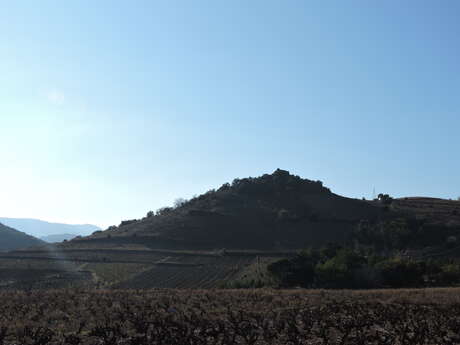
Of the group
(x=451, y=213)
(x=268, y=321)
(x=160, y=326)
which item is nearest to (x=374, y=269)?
(x=268, y=321)

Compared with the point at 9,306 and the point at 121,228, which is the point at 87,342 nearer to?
the point at 9,306

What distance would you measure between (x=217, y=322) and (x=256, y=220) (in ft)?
301

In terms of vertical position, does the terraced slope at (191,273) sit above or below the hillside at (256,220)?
below

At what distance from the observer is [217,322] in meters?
20.6

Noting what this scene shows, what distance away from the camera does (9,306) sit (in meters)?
27.8

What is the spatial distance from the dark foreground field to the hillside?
222ft

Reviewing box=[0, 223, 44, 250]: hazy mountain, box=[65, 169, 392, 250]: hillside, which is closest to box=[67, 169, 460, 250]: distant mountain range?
box=[65, 169, 392, 250]: hillside

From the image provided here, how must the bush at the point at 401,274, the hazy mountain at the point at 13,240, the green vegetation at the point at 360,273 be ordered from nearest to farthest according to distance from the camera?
the green vegetation at the point at 360,273 < the bush at the point at 401,274 < the hazy mountain at the point at 13,240

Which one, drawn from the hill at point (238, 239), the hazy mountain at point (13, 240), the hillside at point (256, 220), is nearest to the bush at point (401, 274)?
the hill at point (238, 239)

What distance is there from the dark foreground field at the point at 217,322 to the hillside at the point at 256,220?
67.7m

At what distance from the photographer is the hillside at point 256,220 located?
10038 centimetres

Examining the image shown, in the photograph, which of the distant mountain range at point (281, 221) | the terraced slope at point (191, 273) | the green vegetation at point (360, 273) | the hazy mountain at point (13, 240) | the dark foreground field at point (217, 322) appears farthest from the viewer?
the hazy mountain at point (13, 240)

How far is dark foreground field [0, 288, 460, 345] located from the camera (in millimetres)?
16922

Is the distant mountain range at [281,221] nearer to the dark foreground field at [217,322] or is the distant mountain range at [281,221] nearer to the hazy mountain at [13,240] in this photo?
the hazy mountain at [13,240]
